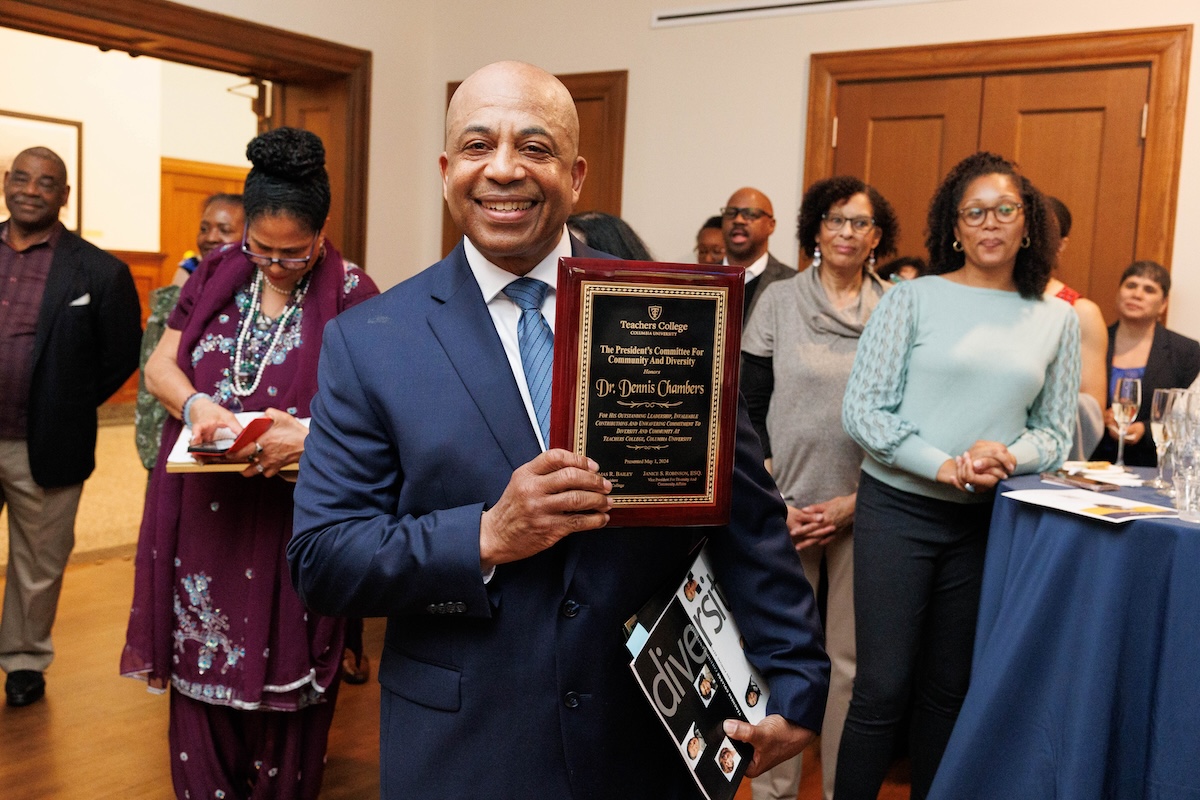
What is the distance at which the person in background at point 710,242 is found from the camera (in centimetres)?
507

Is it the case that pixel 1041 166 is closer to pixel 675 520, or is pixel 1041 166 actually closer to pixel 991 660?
pixel 991 660

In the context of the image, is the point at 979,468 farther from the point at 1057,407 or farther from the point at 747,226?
the point at 747,226

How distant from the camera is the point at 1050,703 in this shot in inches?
89.3

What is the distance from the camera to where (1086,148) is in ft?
14.9

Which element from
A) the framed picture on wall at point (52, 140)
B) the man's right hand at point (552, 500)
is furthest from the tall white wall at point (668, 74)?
the framed picture on wall at point (52, 140)

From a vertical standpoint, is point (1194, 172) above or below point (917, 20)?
below

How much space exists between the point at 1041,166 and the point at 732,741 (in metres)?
4.10

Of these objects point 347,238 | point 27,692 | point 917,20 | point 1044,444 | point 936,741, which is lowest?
point 27,692

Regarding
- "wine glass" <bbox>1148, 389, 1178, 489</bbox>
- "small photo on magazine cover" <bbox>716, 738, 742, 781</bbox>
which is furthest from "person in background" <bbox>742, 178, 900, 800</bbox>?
"small photo on magazine cover" <bbox>716, 738, 742, 781</bbox>

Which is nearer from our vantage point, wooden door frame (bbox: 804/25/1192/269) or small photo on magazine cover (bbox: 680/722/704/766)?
small photo on magazine cover (bbox: 680/722/704/766)

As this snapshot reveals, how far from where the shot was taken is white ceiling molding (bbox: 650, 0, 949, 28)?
16.4ft

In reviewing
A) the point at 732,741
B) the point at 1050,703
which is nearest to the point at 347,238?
the point at 1050,703

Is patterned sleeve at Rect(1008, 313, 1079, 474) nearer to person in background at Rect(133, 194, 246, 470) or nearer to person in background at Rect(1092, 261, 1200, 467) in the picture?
person in background at Rect(1092, 261, 1200, 467)

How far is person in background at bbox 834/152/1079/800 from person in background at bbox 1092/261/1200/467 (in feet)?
5.40
